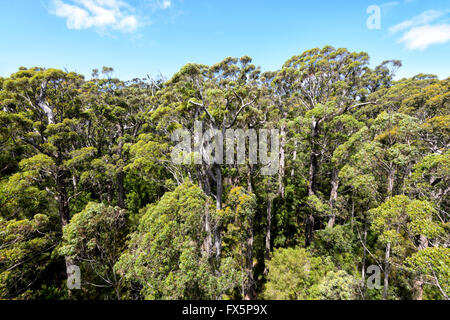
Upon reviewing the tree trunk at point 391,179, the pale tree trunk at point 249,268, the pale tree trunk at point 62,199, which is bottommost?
the pale tree trunk at point 249,268

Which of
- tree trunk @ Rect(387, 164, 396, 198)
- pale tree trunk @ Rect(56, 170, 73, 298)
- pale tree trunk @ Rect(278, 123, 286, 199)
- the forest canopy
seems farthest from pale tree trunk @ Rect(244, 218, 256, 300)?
pale tree trunk @ Rect(56, 170, 73, 298)

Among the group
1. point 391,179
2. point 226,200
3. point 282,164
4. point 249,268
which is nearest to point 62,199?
point 226,200

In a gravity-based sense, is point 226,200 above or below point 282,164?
below

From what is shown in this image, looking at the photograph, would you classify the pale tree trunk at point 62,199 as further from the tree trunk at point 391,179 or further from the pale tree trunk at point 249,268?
the tree trunk at point 391,179

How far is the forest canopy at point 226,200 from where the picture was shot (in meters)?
5.84

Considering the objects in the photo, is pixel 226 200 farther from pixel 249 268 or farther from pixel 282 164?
pixel 282 164

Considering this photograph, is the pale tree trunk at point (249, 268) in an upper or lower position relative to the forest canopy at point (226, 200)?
lower

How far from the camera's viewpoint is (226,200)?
35.5ft

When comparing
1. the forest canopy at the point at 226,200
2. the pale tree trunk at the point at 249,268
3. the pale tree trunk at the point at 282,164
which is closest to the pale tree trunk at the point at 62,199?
the forest canopy at the point at 226,200

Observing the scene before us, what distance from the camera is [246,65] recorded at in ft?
54.0

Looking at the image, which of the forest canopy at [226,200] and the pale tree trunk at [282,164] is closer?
the forest canopy at [226,200]

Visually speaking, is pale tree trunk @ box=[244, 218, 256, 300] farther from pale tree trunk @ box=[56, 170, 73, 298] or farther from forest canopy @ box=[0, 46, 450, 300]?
pale tree trunk @ box=[56, 170, 73, 298]
